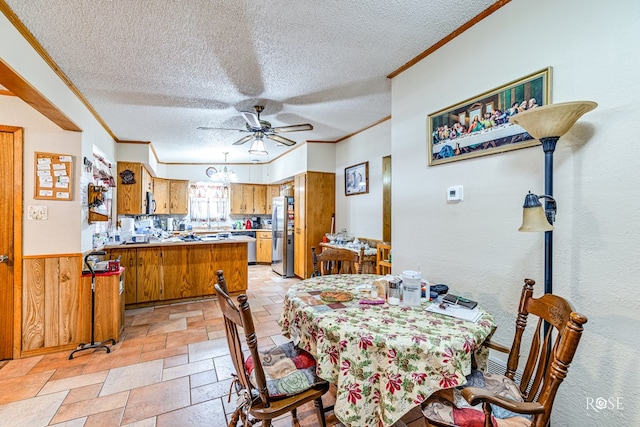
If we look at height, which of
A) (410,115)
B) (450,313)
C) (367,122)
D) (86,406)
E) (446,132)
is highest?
(367,122)

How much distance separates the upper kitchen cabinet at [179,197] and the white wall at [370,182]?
4096 millimetres

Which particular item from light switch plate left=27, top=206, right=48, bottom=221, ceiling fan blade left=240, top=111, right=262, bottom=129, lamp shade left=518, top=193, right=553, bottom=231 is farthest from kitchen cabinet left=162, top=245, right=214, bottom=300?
lamp shade left=518, top=193, right=553, bottom=231

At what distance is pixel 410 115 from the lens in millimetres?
2486

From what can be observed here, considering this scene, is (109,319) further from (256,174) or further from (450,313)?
(256,174)

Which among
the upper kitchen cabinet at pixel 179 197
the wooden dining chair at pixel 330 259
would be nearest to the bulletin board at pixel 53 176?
the wooden dining chair at pixel 330 259

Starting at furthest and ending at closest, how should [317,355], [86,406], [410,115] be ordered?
[410,115]
[86,406]
[317,355]

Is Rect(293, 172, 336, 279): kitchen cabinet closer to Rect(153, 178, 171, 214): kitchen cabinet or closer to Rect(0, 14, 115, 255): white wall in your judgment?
Rect(0, 14, 115, 255): white wall

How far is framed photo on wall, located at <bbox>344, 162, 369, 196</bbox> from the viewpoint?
4500 mm

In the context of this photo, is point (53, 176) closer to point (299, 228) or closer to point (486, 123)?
point (299, 228)

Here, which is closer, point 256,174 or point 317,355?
point 317,355

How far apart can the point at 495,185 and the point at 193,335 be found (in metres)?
3.19

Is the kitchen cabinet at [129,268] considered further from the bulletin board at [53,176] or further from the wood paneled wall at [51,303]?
the bulletin board at [53,176]

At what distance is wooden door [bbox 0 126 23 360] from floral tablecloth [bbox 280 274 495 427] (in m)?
3.01

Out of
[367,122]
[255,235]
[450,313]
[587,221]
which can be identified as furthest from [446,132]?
[255,235]
